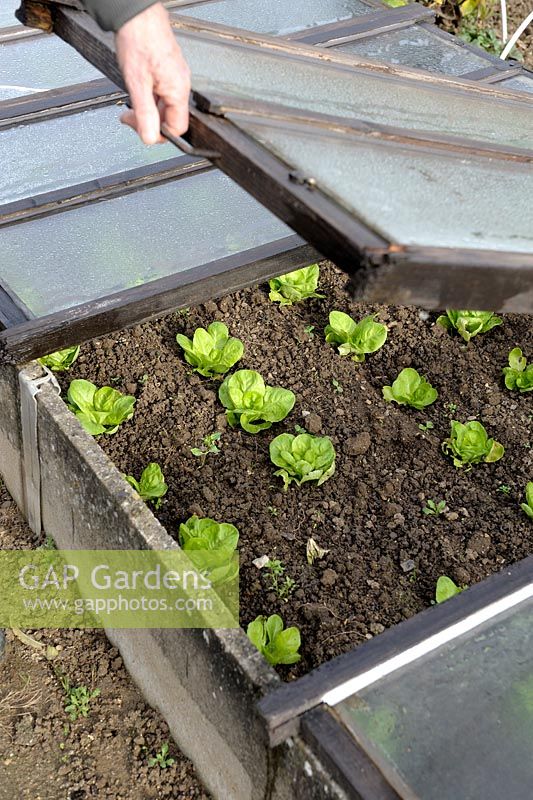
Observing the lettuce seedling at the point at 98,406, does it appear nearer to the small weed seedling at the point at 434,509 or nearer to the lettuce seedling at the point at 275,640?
the lettuce seedling at the point at 275,640

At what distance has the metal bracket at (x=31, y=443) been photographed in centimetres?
299

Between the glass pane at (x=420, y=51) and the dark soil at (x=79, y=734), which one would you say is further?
the glass pane at (x=420, y=51)

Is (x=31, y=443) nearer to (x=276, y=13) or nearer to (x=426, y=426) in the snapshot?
(x=426, y=426)

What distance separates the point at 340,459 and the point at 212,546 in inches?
24.2

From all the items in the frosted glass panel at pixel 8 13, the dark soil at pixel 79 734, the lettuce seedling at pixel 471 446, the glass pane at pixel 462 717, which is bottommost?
the dark soil at pixel 79 734

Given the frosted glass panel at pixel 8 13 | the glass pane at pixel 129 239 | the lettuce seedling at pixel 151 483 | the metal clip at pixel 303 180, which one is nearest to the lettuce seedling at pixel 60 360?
the glass pane at pixel 129 239

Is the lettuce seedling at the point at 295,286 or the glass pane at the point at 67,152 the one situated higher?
the glass pane at the point at 67,152

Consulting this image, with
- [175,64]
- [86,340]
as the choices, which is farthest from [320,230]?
[86,340]

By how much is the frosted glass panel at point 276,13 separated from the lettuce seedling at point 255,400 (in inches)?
86.8

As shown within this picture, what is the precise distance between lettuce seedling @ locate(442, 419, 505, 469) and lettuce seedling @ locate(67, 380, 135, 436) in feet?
3.63

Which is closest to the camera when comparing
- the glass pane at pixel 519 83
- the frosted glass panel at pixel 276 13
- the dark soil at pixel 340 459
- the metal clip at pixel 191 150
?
the metal clip at pixel 191 150

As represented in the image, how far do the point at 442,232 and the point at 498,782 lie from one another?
1127mm

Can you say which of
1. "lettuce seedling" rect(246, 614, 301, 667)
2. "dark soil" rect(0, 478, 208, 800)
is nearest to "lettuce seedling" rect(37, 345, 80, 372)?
"dark soil" rect(0, 478, 208, 800)

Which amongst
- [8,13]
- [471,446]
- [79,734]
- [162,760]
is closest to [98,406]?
[79,734]
